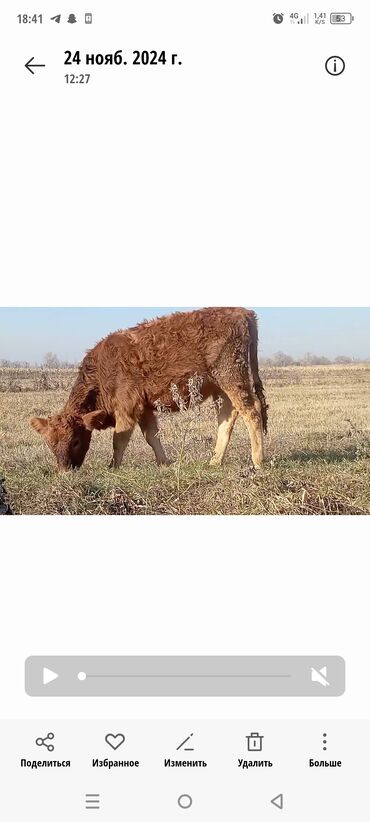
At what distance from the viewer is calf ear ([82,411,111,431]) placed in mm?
7883

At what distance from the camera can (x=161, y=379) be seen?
8.12 metres

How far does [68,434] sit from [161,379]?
3.79ft

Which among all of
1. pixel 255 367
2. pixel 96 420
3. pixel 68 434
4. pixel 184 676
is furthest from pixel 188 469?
pixel 184 676

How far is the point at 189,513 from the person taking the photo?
6.12m

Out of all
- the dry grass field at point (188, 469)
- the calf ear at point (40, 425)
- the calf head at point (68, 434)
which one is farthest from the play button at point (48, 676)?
the calf ear at point (40, 425)
